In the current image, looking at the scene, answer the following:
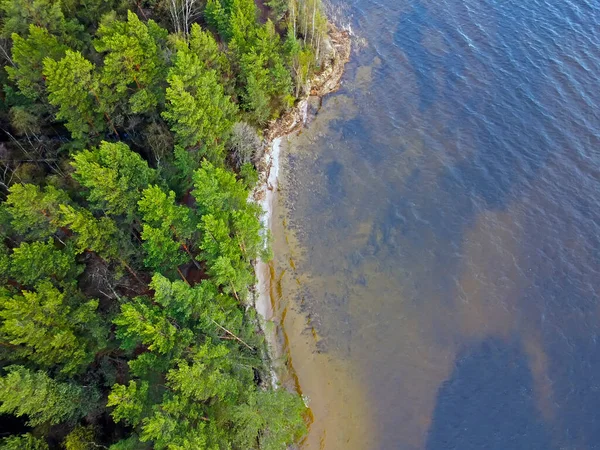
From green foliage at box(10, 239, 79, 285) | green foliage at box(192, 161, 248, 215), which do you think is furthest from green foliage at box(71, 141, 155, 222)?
green foliage at box(192, 161, 248, 215)

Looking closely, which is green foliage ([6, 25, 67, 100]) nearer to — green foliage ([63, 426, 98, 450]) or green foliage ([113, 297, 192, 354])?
green foliage ([113, 297, 192, 354])

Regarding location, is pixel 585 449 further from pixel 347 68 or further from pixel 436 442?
pixel 347 68

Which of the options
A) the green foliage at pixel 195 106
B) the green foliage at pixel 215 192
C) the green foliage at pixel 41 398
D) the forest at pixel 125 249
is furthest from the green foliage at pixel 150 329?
the green foliage at pixel 195 106

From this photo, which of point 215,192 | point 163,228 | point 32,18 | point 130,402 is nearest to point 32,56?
point 32,18

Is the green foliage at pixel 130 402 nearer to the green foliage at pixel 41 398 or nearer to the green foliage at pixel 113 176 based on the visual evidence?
the green foliage at pixel 41 398

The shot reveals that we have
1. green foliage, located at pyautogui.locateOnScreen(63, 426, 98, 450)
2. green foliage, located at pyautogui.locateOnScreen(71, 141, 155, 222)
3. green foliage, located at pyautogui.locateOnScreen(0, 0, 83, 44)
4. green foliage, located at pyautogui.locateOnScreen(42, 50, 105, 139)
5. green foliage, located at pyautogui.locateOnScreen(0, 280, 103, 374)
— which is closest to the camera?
green foliage, located at pyautogui.locateOnScreen(0, 280, 103, 374)

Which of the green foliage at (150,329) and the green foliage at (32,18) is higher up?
the green foliage at (32,18)
